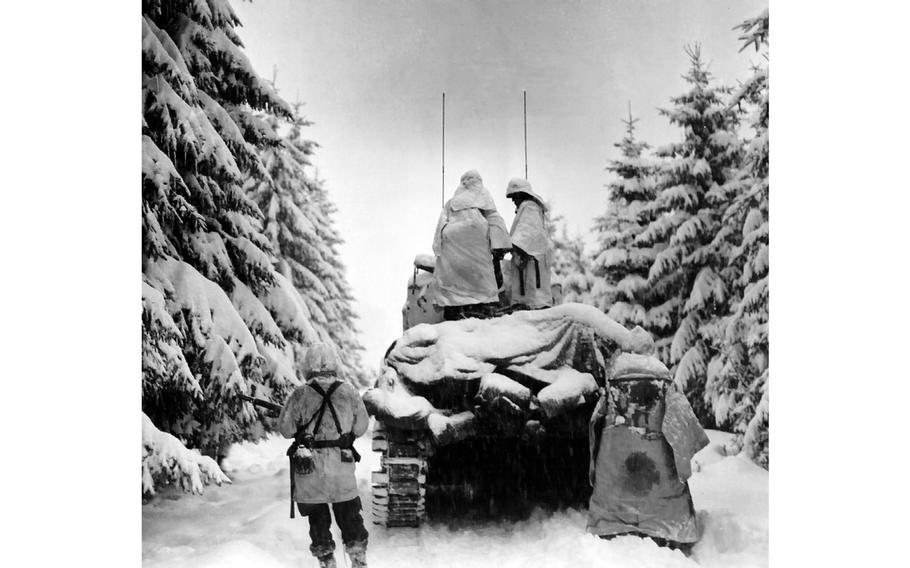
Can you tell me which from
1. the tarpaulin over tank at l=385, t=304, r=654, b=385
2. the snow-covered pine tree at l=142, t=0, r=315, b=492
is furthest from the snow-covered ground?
the tarpaulin over tank at l=385, t=304, r=654, b=385

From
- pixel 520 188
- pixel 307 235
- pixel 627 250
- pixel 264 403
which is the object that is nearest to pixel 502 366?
pixel 520 188

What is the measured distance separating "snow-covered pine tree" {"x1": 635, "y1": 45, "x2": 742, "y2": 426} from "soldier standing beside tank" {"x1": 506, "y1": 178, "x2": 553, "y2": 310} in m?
1.30

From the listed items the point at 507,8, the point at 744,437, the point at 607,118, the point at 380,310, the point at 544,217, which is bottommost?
the point at 744,437

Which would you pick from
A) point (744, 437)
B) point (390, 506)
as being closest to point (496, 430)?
point (390, 506)

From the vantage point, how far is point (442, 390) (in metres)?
6.48

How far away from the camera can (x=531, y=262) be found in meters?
7.39

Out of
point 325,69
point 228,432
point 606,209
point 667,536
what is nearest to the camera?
point 667,536

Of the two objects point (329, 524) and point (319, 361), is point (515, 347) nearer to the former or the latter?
point (319, 361)

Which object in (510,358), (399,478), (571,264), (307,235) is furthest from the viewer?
(571,264)

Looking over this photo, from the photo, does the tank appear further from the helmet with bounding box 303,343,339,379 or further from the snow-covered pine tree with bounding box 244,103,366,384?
the snow-covered pine tree with bounding box 244,103,366,384

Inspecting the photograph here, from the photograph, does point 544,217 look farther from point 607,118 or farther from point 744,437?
point 744,437

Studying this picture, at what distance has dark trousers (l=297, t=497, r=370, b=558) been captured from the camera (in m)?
5.96

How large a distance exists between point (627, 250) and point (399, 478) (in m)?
3.92

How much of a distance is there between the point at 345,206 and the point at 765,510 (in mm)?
3874
